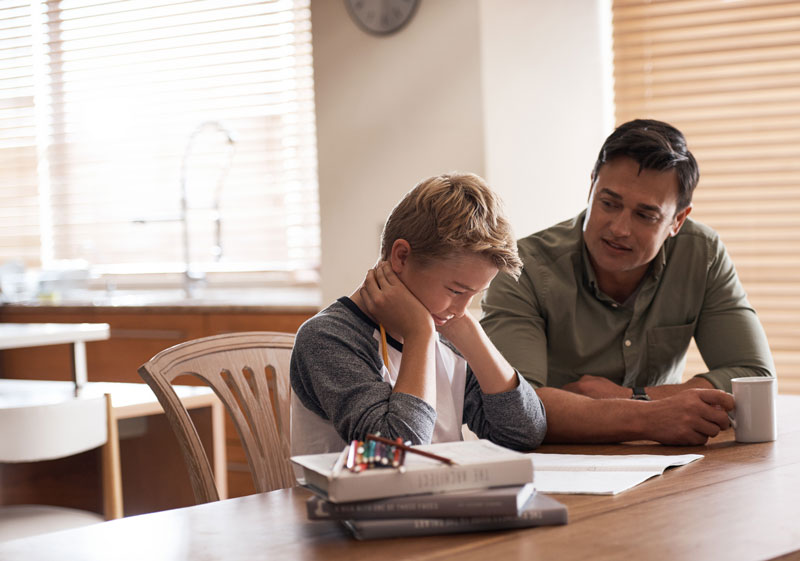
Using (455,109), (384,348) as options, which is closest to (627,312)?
(384,348)

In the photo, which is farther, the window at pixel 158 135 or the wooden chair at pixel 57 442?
the window at pixel 158 135

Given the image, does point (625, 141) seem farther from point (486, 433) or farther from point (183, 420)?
point (183, 420)

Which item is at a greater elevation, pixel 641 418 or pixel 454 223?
pixel 454 223

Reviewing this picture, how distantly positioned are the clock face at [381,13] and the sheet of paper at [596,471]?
2.15 meters

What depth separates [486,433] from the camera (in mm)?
1619

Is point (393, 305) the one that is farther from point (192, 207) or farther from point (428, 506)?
point (192, 207)

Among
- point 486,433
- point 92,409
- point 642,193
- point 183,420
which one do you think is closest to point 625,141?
point 642,193

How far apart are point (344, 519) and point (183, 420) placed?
60cm

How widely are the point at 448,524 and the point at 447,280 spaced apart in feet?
1.73

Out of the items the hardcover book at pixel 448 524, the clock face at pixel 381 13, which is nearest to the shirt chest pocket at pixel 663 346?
the hardcover book at pixel 448 524

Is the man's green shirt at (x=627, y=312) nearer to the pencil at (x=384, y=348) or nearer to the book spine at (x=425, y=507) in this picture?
the pencil at (x=384, y=348)

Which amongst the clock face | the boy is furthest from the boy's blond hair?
the clock face

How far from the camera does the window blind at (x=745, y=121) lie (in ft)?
10.6

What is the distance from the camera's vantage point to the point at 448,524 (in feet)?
3.32
